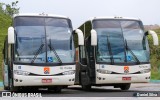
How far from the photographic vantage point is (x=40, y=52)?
1844cm

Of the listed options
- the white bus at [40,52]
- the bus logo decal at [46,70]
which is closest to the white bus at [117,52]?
the white bus at [40,52]

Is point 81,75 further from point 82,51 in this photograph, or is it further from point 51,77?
point 51,77

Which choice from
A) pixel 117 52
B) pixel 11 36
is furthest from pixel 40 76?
pixel 117 52

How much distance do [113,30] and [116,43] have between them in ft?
2.12

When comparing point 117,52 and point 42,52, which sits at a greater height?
point 42,52

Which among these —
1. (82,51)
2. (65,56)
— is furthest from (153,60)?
(65,56)

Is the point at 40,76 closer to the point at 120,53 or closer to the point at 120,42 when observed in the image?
the point at 120,53

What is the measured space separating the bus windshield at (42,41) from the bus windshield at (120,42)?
5.83 ft

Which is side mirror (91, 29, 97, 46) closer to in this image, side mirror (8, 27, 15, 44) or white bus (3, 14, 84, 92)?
white bus (3, 14, 84, 92)

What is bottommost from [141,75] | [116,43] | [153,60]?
[153,60]

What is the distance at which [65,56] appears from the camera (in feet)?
61.4

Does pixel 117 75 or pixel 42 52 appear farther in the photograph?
pixel 117 75

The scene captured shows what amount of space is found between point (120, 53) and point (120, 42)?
51 cm

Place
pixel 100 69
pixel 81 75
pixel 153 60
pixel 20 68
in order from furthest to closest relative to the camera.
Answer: pixel 153 60
pixel 81 75
pixel 100 69
pixel 20 68
